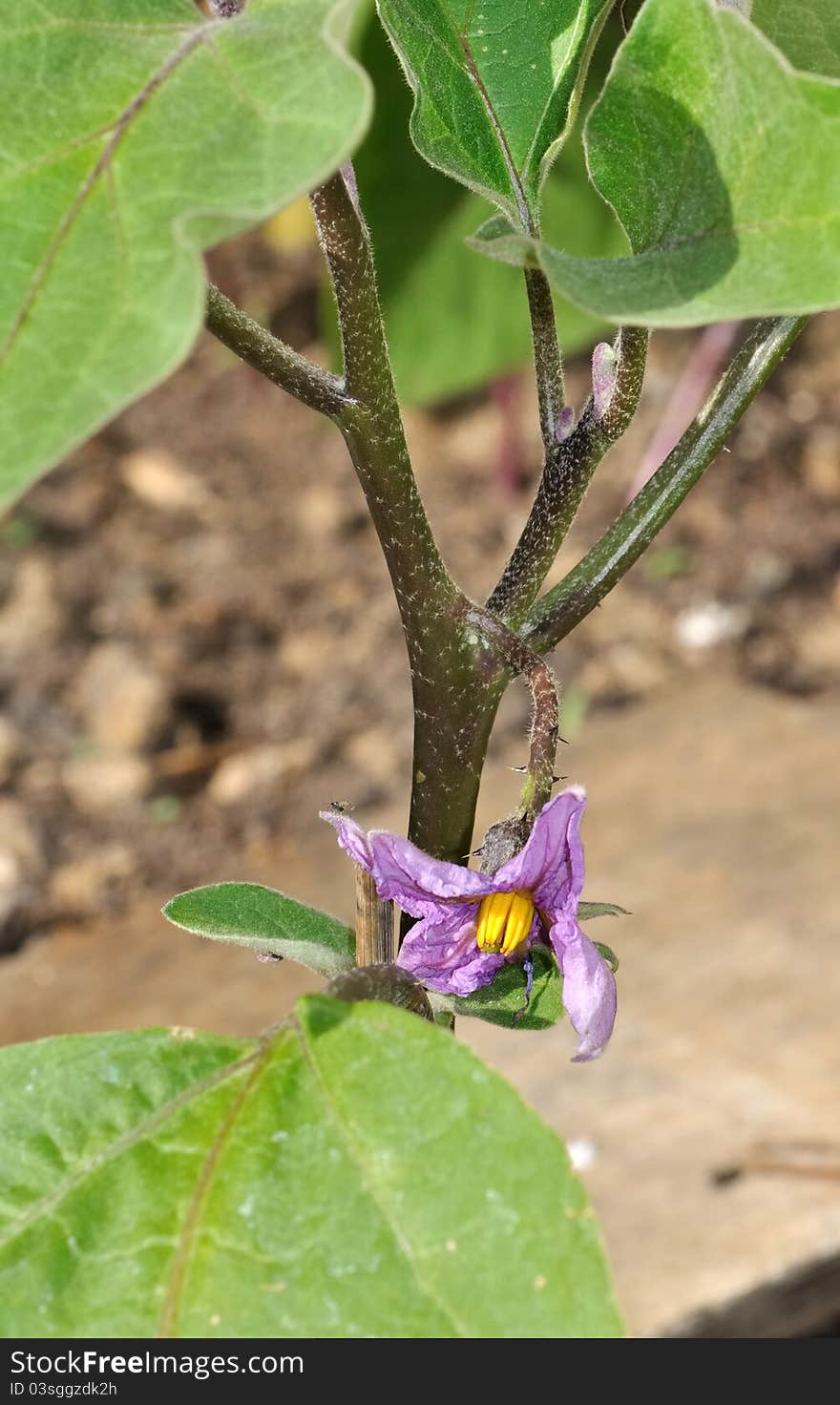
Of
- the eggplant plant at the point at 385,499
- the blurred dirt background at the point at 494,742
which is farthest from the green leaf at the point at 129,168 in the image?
the blurred dirt background at the point at 494,742

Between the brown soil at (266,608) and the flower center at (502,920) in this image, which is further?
the brown soil at (266,608)

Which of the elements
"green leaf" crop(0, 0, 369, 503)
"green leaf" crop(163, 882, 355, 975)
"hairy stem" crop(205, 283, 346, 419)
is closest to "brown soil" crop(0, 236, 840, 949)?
"green leaf" crop(163, 882, 355, 975)

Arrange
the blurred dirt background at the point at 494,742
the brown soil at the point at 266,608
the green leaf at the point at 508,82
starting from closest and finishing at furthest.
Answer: the green leaf at the point at 508,82
the blurred dirt background at the point at 494,742
the brown soil at the point at 266,608

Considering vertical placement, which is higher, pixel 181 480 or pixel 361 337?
pixel 361 337

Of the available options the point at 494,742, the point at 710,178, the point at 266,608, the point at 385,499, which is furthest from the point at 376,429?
the point at 266,608

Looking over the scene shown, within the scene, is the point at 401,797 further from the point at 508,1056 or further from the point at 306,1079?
the point at 306,1079

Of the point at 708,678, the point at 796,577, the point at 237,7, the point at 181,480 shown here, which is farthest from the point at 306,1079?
the point at 181,480

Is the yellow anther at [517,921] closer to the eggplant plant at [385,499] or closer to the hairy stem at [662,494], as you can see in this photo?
the eggplant plant at [385,499]
